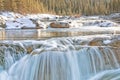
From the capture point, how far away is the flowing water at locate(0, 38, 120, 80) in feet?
42.9

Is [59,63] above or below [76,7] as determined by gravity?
below

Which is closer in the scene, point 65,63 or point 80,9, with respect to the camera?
point 65,63

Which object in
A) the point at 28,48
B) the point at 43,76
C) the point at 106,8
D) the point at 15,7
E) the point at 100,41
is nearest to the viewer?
the point at 43,76

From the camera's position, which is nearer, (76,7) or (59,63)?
(59,63)

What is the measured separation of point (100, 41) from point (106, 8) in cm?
9809

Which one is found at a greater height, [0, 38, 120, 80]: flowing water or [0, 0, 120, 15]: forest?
[0, 0, 120, 15]: forest

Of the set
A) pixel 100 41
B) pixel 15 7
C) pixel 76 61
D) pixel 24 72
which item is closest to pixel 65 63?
pixel 76 61

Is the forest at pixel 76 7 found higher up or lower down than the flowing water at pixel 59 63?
higher up

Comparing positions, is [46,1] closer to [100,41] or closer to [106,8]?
[106,8]

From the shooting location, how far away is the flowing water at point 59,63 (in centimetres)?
1309

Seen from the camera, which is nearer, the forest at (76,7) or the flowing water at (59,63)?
the flowing water at (59,63)

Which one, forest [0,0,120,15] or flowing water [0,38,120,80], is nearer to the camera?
flowing water [0,38,120,80]

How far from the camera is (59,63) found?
43.9ft

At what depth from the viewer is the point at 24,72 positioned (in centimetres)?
1322
